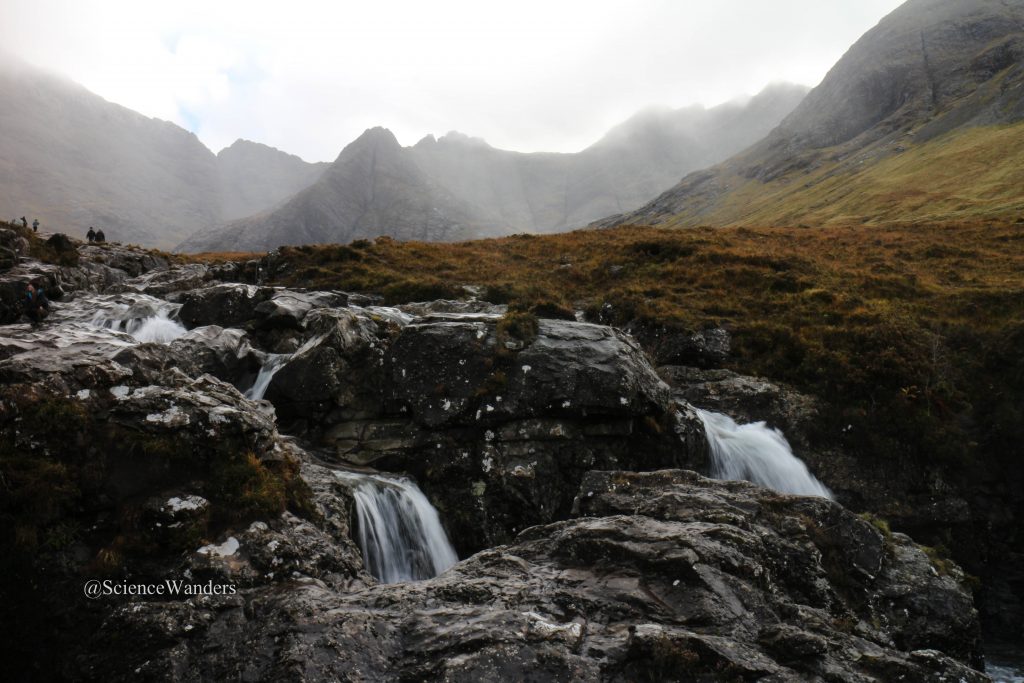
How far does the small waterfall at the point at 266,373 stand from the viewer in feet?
59.3

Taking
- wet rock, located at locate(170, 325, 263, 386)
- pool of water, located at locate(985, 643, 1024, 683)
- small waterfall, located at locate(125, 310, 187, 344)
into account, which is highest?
small waterfall, located at locate(125, 310, 187, 344)

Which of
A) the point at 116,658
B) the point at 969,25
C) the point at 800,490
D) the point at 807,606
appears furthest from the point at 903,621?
the point at 969,25

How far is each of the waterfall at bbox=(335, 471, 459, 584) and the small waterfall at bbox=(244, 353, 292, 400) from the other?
623 cm

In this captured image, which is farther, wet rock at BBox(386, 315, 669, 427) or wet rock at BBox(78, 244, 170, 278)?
wet rock at BBox(78, 244, 170, 278)

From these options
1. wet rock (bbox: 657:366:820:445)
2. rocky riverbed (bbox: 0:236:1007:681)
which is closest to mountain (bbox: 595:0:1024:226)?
wet rock (bbox: 657:366:820:445)

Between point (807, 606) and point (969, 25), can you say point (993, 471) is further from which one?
point (969, 25)

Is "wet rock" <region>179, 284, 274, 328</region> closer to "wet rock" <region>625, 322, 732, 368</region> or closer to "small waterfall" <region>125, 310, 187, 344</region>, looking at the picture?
"small waterfall" <region>125, 310, 187, 344</region>

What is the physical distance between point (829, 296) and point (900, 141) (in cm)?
13046

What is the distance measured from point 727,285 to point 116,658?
31.5 meters

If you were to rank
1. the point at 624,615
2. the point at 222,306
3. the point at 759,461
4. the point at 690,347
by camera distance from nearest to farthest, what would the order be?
the point at 624,615, the point at 759,461, the point at 690,347, the point at 222,306

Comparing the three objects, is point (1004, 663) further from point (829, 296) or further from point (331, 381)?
point (331, 381)

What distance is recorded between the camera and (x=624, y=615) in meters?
6.94

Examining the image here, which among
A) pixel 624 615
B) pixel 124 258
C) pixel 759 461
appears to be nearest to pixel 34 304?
pixel 624 615

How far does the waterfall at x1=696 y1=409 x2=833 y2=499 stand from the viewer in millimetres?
16953
